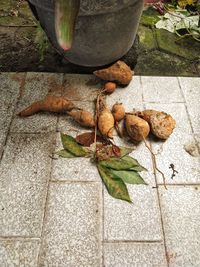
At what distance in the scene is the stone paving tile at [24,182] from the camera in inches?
53.1

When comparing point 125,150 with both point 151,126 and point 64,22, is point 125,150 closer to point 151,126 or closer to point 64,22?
point 151,126

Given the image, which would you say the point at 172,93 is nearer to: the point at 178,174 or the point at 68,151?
the point at 178,174

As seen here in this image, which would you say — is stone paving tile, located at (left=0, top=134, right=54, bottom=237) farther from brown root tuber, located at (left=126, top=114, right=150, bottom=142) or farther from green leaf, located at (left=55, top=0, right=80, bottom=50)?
green leaf, located at (left=55, top=0, right=80, bottom=50)

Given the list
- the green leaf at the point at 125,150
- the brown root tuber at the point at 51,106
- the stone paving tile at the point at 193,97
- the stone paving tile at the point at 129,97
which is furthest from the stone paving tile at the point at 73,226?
the stone paving tile at the point at 193,97

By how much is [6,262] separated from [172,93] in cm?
127

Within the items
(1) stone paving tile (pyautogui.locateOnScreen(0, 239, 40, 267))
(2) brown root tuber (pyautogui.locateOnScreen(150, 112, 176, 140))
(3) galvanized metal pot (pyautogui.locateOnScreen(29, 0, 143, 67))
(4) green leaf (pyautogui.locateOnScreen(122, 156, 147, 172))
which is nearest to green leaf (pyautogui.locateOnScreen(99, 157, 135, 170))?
(4) green leaf (pyautogui.locateOnScreen(122, 156, 147, 172))

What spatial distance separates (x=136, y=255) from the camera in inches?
49.9

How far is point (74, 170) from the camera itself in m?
1.53

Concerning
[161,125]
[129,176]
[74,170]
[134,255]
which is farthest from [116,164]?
[134,255]

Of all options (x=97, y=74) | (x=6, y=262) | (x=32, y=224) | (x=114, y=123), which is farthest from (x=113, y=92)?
(x=6, y=262)

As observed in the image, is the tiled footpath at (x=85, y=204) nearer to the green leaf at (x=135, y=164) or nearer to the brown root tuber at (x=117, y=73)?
the green leaf at (x=135, y=164)

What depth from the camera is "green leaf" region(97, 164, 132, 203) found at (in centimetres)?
143

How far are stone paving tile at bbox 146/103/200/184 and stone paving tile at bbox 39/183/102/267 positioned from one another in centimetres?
34

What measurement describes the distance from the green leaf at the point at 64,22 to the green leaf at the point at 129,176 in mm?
605
